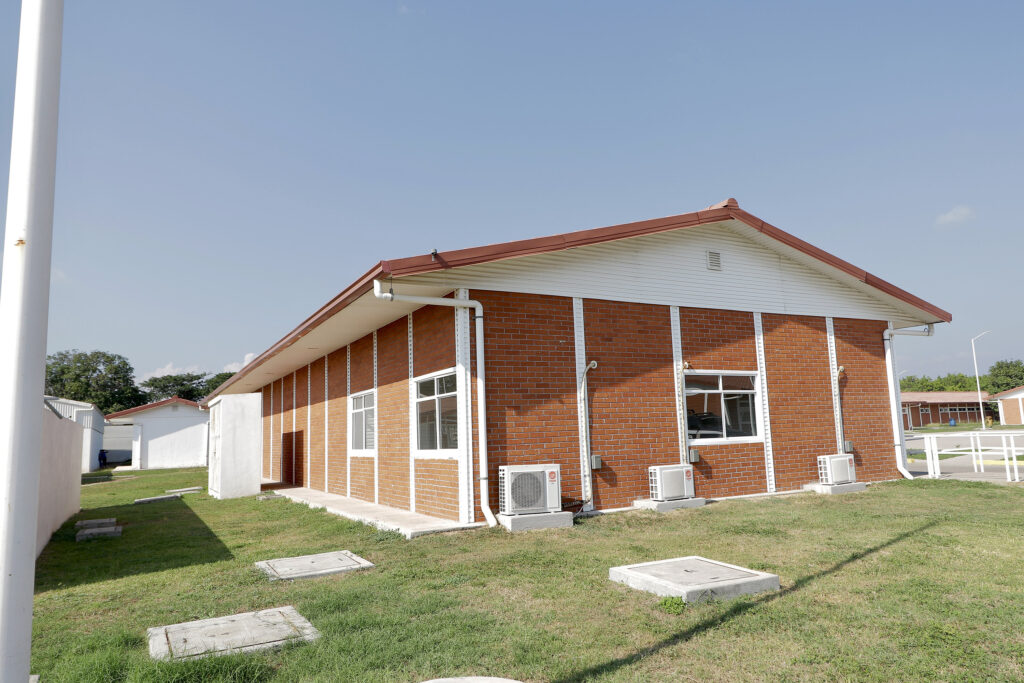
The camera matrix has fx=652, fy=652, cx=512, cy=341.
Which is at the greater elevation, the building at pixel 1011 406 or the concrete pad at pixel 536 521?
the building at pixel 1011 406

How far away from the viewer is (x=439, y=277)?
8953mm

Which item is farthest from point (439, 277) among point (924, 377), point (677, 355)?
point (924, 377)

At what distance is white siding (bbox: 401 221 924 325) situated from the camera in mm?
9633

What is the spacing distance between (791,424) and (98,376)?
69.5m

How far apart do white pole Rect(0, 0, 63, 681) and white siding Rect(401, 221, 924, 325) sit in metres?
6.33

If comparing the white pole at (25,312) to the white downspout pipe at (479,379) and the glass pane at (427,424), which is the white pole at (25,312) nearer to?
the white downspout pipe at (479,379)

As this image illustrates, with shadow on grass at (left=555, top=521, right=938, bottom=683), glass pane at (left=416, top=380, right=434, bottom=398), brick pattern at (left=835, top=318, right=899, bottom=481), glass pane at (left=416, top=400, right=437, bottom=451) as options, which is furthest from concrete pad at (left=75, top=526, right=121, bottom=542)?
brick pattern at (left=835, top=318, right=899, bottom=481)

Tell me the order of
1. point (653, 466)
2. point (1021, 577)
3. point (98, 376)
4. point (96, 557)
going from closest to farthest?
point (1021, 577) → point (96, 557) → point (653, 466) → point (98, 376)

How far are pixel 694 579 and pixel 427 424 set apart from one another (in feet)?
19.2

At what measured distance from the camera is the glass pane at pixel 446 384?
9.68 meters

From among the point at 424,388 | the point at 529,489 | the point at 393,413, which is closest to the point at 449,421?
the point at 424,388

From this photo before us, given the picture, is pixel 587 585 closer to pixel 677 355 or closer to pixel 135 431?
pixel 677 355

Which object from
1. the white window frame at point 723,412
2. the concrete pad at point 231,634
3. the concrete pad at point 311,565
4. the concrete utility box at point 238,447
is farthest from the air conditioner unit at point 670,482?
the concrete utility box at point 238,447

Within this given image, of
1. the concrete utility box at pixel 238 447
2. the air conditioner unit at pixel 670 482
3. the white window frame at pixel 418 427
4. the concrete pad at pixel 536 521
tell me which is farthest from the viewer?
the concrete utility box at pixel 238 447
